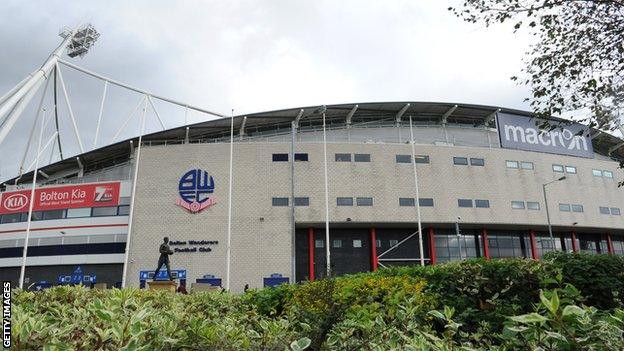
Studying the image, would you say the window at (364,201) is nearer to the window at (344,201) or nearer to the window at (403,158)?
the window at (344,201)

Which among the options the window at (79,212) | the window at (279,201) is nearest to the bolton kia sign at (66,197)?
the window at (79,212)

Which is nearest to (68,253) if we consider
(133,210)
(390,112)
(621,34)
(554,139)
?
(133,210)

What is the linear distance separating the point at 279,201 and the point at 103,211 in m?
17.2

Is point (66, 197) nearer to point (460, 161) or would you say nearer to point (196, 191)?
point (196, 191)

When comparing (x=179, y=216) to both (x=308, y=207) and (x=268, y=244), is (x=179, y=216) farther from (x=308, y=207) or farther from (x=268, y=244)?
(x=308, y=207)

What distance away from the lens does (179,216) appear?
133 ft

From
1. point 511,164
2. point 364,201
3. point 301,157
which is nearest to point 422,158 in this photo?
point 364,201

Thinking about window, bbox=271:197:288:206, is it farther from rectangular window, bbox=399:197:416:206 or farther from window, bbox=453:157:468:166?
window, bbox=453:157:468:166

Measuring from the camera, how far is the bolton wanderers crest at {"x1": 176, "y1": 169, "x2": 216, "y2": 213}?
133 ft

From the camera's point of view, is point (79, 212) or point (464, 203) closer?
point (464, 203)

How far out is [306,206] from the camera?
4081 cm

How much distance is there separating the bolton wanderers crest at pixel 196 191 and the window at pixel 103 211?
23.5ft

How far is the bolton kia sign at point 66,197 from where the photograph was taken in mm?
43594

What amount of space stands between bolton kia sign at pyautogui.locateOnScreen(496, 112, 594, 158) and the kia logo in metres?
47.9
